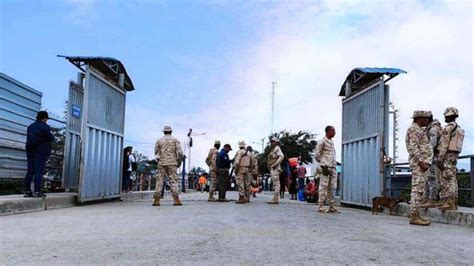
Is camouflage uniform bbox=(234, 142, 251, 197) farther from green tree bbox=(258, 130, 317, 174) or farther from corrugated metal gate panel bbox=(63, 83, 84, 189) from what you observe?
green tree bbox=(258, 130, 317, 174)

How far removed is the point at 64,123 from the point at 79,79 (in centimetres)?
131

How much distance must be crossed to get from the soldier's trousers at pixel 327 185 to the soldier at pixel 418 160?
8.53 ft

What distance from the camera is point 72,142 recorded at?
13070 mm

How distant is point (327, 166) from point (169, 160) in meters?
4.10

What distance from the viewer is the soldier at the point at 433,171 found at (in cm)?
991

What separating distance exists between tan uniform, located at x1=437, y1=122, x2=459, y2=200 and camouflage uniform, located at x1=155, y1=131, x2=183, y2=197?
6.35 metres

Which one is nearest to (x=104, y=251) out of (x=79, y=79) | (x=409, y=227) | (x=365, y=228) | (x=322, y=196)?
(x=365, y=228)

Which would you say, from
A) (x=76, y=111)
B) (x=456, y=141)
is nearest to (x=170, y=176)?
(x=76, y=111)

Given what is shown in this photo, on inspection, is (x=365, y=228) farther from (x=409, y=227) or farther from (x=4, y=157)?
(x=4, y=157)

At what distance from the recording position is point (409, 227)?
8148 millimetres

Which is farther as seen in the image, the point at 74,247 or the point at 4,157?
the point at 4,157

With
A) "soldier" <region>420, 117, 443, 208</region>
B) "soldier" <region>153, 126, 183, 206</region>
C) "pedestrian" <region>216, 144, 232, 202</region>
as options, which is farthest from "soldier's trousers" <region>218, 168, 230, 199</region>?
"soldier" <region>420, 117, 443, 208</region>

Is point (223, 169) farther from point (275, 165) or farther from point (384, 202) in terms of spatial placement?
point (384, 202)

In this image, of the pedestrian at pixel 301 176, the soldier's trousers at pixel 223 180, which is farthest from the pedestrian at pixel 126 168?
the pedestrian at pixel 301 176
